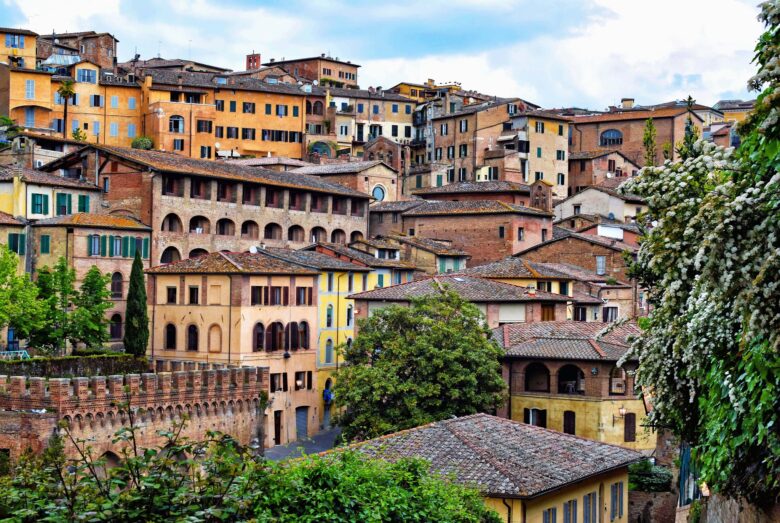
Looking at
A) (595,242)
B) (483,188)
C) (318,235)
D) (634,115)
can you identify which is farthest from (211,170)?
(634,115)

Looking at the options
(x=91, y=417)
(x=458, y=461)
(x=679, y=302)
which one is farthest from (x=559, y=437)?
(x=679, y=302)

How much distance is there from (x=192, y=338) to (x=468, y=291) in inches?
518

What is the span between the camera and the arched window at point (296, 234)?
76.2 m

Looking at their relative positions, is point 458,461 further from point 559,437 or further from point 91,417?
point 91,417

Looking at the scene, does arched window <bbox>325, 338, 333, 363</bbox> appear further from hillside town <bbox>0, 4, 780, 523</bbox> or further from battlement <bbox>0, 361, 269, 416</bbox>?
battlement <bbox>0, 361, 269, 416</bbox>

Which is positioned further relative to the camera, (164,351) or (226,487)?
(164,351)

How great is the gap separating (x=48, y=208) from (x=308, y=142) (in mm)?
46380

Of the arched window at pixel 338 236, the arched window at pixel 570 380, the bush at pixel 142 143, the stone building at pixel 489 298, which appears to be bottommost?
the arched window at pixel 570 380

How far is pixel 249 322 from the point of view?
57000mm

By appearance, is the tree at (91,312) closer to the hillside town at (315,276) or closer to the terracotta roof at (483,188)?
the hillside town at (315,276)

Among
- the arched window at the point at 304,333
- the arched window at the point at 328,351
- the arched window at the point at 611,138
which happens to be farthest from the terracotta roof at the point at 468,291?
the arched window at the point at 611,138

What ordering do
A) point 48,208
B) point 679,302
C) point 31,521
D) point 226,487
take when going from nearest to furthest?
1. point 31,521
2. point 226,487
3. point 679,302
4. point 48,208

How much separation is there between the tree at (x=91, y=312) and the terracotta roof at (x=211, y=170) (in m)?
9.89

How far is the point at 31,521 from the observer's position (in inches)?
516
